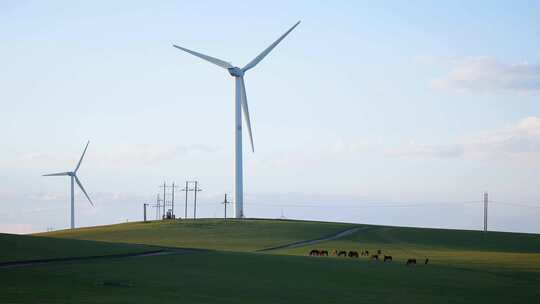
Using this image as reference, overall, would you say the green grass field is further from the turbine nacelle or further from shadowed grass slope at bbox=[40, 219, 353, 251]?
the turbine nacelle

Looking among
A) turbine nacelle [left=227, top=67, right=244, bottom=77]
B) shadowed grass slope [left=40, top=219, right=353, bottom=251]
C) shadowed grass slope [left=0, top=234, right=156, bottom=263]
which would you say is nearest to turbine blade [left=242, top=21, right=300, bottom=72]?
turbine nacelle [left=227, top=67, right=244, bottom=77]

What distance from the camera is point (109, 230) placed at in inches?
4695

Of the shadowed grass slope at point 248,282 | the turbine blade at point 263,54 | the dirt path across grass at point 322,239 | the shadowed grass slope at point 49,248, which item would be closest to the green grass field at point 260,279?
the shadowed grass slope at point 248,282

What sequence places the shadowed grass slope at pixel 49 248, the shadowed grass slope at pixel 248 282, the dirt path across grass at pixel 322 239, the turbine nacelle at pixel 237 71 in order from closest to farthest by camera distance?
1. the shadowed grass slope at pixel 248 282
2. the shadowed grass slope at pixel 49 248
3. the dirt path across grass at pixel 322 239
4. the turbine nacelle at pixel 237 71

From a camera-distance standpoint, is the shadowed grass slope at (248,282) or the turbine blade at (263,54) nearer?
the shadowed grass slope at (248,282)

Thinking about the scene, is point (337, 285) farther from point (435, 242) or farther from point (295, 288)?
point (435, 242)

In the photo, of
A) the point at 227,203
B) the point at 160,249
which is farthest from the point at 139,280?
the point at 227,203

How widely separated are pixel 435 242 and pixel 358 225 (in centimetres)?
2571

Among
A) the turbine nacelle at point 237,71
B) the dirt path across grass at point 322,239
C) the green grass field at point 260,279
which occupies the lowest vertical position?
the dirt path across grass at point 322,239

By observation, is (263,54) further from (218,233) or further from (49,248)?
(49,248)

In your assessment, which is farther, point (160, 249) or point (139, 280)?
point (160, 249)

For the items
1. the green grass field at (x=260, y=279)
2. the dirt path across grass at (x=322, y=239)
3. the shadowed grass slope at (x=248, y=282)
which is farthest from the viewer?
the dirt path across grass at (x=322, y=239)

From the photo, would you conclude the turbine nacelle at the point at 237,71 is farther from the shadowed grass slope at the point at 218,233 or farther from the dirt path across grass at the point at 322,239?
the dirt path across grass at the point at 322,239

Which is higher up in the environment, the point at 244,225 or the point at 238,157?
the point at 238,157
